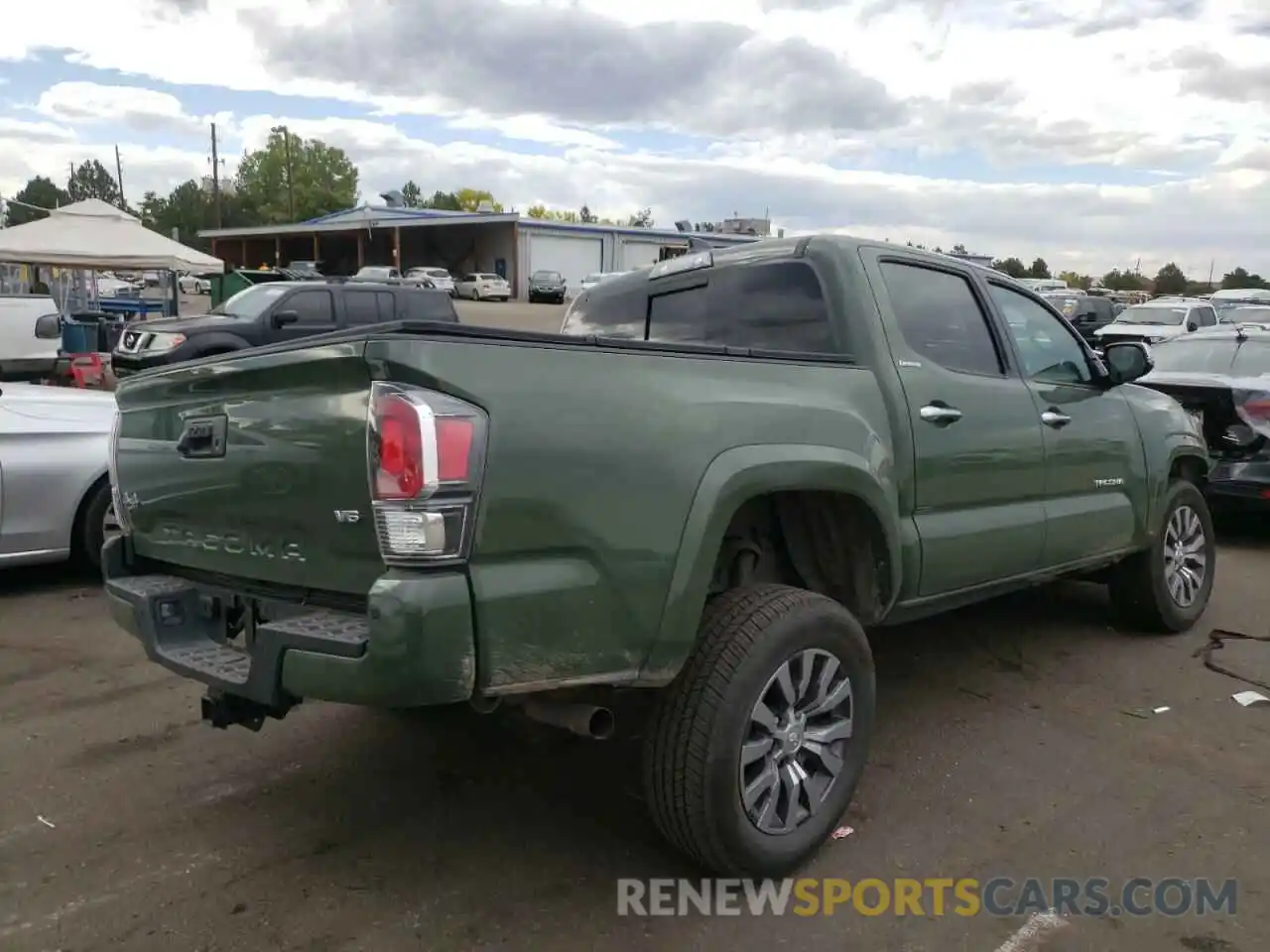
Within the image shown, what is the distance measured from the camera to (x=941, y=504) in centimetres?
393

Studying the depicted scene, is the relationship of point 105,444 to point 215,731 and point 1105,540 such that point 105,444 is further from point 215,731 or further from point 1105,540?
point 1105,540

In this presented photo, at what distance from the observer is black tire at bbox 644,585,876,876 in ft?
9.57

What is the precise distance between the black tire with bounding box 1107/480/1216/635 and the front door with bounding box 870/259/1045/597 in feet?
4.26

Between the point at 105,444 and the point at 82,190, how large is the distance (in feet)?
401

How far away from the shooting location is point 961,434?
4.02 metres

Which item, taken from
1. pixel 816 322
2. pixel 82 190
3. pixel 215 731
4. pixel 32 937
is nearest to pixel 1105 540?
pixel 816 322

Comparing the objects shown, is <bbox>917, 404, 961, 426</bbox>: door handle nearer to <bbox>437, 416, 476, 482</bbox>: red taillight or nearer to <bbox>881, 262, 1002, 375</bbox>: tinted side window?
<bbox>881, 262, 1002, 375</bbox>: tinted side window

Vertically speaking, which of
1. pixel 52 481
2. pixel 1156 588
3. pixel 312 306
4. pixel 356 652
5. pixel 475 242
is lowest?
pixel 1156 588

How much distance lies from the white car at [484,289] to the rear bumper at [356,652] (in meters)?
44.6

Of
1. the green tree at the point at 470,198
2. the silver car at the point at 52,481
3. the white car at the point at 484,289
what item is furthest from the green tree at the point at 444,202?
the silver car at the point at 52,481

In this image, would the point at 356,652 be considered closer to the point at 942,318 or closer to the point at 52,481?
the point at 942,318

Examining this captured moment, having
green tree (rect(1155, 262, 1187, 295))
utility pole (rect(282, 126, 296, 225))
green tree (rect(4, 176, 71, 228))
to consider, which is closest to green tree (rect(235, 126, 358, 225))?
utility pole (rect(282, 126, 296, 225))

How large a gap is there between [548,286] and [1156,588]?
41.7 meters

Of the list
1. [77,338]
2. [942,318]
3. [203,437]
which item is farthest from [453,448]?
[77,338]
